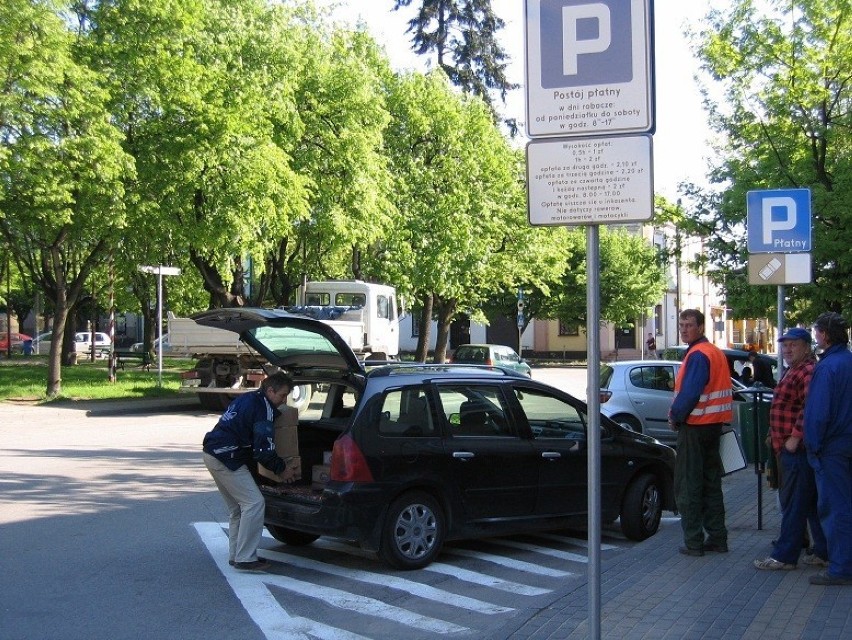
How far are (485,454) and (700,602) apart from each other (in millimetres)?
2336

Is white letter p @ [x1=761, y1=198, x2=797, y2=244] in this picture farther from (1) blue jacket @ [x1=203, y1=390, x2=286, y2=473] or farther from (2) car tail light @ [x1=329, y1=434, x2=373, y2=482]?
(1) blue jacket @ [x1=203, y1=390, x2=286, y2=473]

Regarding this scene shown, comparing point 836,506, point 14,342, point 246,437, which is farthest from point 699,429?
point 14,342

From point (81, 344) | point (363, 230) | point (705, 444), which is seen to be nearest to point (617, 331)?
point (81, 344)

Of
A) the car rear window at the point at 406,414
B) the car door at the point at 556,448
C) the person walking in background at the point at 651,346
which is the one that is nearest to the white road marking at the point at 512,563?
the car door at the point at 556,448

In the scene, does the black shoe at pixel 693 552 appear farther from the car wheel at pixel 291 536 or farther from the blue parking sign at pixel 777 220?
the car wheel at pixel 291 536

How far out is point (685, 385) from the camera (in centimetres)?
769

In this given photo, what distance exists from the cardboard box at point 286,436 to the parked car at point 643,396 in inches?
324

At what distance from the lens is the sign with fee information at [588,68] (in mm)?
4016

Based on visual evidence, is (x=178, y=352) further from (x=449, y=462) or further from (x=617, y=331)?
(x=617, y=331)

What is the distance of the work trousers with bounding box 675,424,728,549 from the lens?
773cm

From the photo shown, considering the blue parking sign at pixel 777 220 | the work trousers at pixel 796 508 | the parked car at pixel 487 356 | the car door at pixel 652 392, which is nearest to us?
the work trousers at pixel 796 508

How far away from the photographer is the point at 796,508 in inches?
277

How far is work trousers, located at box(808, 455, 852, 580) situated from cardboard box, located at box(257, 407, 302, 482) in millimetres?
4038

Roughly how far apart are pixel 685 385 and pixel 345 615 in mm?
3187
